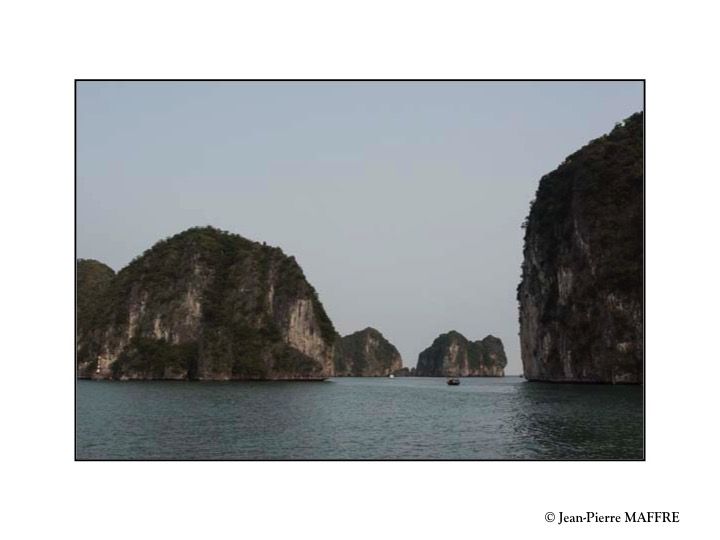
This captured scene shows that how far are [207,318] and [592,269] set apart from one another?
83134 millimetres

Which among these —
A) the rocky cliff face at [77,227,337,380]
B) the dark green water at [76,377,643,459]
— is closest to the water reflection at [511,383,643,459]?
the dark green water at [76,377,643,459]

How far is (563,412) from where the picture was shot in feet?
166

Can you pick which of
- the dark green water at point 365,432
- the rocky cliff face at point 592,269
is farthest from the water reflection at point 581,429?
the rocky cliff face at point 592,269

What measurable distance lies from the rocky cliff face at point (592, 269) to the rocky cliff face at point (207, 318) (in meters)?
53.5

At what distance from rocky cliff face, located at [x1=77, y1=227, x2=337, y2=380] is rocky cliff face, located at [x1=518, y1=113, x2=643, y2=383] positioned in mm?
53510

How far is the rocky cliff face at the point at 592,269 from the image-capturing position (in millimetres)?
102250

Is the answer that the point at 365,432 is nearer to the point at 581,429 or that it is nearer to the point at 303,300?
the point at 581,429

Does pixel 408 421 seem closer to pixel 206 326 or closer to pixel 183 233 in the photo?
pixel 206 326

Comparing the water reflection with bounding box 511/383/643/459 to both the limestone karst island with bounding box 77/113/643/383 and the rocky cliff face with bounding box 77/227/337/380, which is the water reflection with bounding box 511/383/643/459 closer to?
the limestone karst island with bounding box 77/113/643/383

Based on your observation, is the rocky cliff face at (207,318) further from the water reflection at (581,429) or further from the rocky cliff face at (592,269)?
the water reflection at (581,429)

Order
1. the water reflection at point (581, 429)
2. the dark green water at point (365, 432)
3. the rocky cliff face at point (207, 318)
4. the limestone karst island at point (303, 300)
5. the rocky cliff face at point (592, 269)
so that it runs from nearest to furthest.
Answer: the water reflection at point (581, 429), the dark green water at point (365, 432), the rocky cliff face at point (592, 269), the limestone karst island at point (303, 300), the rocky cliff face at point (207, 318)

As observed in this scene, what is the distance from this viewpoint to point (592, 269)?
354 feet

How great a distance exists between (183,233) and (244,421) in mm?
132474
